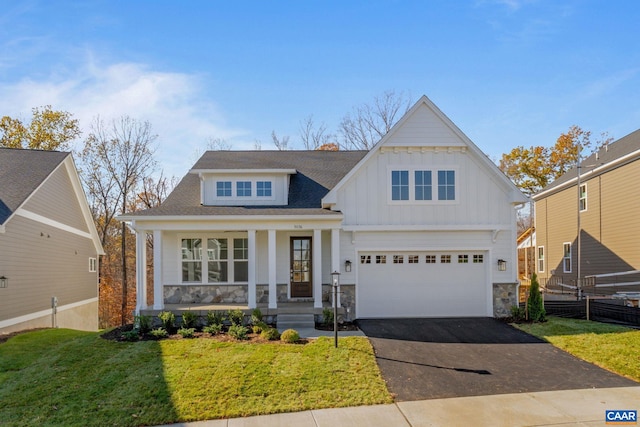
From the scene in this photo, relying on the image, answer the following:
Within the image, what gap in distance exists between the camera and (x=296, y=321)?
11578 millimetres

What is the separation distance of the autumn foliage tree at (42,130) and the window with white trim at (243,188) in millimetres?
18112

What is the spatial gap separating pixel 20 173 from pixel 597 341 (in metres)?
16.9

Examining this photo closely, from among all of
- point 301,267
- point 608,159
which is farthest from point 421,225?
point 608,159

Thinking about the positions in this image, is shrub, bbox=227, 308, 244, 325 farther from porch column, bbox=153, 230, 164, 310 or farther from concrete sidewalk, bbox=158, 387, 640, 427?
concrete sidewalk, bbox=158, 387, 640, 427

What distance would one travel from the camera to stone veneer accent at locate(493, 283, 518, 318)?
42.0ft

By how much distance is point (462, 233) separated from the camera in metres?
12.9

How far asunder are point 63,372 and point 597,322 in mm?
12636

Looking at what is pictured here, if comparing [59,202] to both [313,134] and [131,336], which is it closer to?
[131,336]

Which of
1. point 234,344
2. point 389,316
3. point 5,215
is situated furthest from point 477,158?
point 5,215

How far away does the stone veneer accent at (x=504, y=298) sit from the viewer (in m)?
12.8

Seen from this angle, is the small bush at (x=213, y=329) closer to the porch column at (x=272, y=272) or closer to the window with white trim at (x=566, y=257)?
the porch column at (x=272, y=272)

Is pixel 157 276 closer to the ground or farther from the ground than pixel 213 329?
farther from the ground

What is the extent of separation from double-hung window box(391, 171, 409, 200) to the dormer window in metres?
5.26

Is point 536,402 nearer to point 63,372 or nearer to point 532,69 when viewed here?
point 63,372
